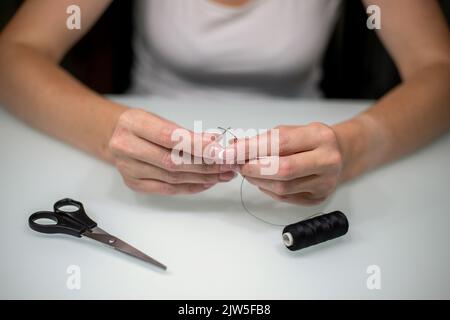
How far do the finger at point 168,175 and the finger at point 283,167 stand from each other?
0.04 metres

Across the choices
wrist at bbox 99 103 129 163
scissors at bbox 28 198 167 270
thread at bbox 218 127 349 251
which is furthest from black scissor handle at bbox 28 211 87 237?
thread at bbox 218 127 349 251

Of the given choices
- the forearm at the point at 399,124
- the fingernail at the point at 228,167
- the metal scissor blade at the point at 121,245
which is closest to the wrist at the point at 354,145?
the forearm at the point at 399,124

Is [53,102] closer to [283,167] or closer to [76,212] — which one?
[76,212]

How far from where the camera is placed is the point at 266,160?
0.55 metres

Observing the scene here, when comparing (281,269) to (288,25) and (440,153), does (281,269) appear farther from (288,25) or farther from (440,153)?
(288,25)

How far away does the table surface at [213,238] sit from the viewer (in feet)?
1.72

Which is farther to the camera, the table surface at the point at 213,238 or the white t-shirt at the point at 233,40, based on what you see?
the white t-shirt at the point at 233,40

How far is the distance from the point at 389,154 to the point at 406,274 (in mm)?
197

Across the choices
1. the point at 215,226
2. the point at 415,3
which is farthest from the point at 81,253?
the point at 415,3

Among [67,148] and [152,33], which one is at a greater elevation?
[152,33]

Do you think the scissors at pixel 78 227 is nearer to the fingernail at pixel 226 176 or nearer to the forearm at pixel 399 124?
the fingernail at pixel 226 176
